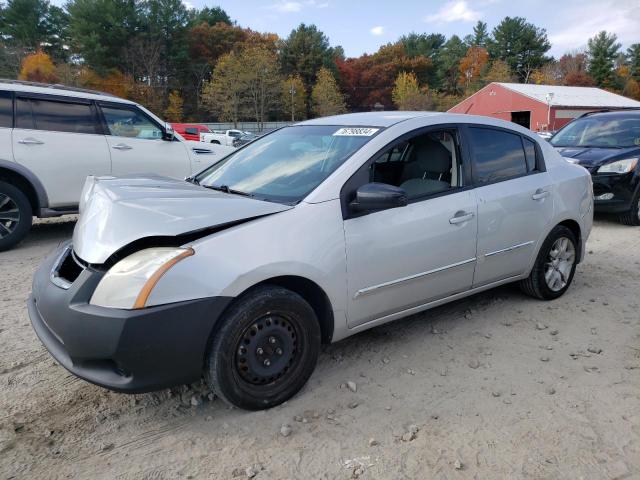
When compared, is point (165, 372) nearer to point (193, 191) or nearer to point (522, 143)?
point (193, 191)

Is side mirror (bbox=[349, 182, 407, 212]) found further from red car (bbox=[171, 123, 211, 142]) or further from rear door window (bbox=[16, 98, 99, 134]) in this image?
red car (bbox=[171, 123, 211, 142])

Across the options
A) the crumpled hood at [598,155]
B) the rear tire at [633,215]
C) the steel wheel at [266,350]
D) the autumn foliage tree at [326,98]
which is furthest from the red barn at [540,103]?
the steel wheel at [266,350]

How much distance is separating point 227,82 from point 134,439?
58453 millimetres

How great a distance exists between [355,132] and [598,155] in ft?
19.5

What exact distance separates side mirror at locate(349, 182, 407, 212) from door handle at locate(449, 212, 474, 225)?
0.65 metres

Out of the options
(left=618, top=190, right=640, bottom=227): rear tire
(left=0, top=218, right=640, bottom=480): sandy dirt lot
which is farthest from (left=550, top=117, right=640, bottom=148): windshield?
(left=0, top=218, right=640, bottom=480): sandy dirt lot

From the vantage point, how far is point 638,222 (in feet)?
25.4

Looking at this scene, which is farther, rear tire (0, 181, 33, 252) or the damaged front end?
rear tire (0, 181, 33, 252)

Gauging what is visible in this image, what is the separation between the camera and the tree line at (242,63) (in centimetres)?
5528

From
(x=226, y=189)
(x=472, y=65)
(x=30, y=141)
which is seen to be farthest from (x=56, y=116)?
(x=472, y=65)

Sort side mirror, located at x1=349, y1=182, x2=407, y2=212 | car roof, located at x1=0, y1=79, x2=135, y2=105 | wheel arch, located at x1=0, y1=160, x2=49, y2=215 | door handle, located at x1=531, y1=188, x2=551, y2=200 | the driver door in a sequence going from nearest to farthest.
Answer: side mirror, located at x1=349, y1=182, x2=407, y2=212 < the driver door < door handle, located at x1=531, y1=188, x2=551, y2=200 < wheel arch, located at x1=0, y1=160, x2=49, y2=215 < car roof, located at x1=0, y1=79, x2=135, y2=105

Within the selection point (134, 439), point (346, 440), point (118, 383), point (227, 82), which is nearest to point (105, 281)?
point (118, 383)

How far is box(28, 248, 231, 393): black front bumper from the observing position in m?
2.25

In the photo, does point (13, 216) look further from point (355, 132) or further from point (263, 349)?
point (263, 349)
